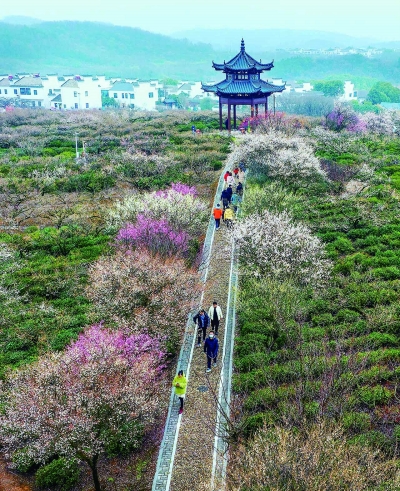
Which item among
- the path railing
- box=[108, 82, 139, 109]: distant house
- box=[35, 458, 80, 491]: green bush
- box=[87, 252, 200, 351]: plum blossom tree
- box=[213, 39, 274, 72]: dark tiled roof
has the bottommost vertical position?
box=[35, 458, 80, 491]: green bush

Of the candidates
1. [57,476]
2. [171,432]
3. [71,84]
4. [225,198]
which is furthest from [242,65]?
[71,84]

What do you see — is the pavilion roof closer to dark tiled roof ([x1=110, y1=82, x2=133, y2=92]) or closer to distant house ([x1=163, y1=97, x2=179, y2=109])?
distant house ([x1=163, y1=97, x2=179, y2=109])

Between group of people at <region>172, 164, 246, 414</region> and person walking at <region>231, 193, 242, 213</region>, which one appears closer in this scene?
group of people at <region>172, 164, 246, 414</region>

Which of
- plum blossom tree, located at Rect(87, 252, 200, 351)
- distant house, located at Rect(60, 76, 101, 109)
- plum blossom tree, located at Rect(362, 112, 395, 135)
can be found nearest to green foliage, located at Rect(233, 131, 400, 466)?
plum blossom tree, located at Rect(87, 252, 200, 351)

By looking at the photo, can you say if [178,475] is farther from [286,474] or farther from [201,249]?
[201,249]

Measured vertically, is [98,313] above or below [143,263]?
below

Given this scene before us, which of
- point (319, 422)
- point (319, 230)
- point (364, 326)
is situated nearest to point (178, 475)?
point (319, 422)

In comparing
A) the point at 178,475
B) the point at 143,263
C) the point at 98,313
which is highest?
the point at 143,263
